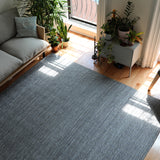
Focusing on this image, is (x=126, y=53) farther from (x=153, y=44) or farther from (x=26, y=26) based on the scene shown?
(x=26, y=26)

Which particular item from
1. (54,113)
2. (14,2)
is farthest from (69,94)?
(14,2)

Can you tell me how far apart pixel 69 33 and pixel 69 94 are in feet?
5.39

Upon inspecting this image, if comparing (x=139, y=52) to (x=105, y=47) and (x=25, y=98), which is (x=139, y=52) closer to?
(x=105, y=47)

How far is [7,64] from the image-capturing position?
115 inches

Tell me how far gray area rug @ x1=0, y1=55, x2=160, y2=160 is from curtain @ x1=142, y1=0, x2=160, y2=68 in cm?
59

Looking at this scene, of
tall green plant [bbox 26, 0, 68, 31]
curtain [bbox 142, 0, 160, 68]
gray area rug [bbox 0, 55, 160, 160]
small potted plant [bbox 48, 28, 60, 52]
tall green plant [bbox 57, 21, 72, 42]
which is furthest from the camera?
tall green plant [bbox 57, 21, 72, 42]

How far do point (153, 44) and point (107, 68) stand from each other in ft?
2.53

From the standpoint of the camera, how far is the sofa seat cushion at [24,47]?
10.2ft

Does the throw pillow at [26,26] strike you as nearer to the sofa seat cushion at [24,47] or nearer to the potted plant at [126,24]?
the sofa seat cushion at [24,47]

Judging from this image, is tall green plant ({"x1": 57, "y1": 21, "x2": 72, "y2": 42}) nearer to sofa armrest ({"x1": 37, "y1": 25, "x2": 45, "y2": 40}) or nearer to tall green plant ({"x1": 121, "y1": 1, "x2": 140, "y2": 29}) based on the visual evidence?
sofa armrest ({"x1": 37, "y1": 25, "x2": 45, "y2": 40})

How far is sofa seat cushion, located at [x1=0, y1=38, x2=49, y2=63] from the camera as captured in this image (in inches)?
122

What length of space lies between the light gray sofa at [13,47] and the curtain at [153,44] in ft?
5.12

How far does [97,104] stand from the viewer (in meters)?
2.81

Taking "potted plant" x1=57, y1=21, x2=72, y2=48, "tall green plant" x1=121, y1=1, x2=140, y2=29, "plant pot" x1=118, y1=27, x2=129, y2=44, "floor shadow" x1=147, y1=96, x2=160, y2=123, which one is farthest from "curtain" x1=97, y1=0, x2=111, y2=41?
"floor shadow" x1=147, y1=96, x2=160, y2=123
